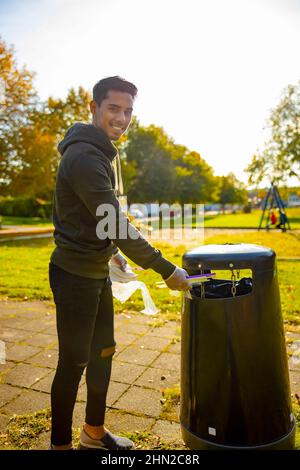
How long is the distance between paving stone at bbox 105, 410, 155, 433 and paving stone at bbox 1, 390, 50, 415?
1.61 feet

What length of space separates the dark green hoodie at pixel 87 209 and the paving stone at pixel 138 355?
1.72m

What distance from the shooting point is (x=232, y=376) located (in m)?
1.91

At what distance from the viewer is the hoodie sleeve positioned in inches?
69.6

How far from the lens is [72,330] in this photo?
1.91 metres

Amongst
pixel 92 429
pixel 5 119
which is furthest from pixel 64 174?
pixel 5 119

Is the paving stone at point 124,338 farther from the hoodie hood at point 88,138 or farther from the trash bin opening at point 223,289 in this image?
the hoodie hood at point 88,138

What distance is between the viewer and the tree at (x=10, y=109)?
55.4 feet

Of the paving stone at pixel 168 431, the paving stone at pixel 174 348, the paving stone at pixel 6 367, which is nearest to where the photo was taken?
the paving stone at pixel 168 431

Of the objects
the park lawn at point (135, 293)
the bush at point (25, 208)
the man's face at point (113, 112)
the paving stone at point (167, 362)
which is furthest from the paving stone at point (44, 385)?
the bush at point (25, 208)

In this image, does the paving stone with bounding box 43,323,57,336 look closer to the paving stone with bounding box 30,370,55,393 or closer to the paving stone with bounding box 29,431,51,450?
the paving stone with bounding box 30,370,55,393

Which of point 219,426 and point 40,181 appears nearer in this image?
point 219,426

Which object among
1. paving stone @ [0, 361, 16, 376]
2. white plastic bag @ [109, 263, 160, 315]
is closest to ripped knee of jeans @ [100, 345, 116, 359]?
white plastic bag @ [109, 263, 160, 315]

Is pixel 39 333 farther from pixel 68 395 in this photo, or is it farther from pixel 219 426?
pixel 219 426
